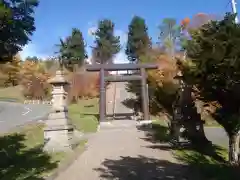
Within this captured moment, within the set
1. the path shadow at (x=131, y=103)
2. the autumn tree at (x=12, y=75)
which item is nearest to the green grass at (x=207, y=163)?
the path shadow at (x=131, y=103)

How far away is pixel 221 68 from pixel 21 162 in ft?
23.2

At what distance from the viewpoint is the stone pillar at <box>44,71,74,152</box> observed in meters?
11.3

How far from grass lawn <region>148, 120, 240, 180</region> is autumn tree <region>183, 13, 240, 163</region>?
38.8 inches

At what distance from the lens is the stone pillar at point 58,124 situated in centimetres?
1134

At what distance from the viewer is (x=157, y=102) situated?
31.7m

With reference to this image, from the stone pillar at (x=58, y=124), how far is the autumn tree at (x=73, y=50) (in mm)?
43469

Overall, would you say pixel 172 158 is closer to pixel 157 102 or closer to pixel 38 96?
pixel 157 102

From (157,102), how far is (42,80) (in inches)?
1113

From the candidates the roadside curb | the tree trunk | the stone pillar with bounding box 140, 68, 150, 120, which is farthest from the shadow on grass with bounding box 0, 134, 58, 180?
the stone pillar with bounding box 140, 68, 150, 120

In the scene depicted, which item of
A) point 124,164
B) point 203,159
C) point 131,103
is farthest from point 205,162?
point 131,103

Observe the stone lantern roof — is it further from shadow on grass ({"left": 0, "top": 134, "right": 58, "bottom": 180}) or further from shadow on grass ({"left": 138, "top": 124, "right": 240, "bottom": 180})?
shadow on grass ({"left": 138, "top": 124, "right": 240, "bottom": 180})

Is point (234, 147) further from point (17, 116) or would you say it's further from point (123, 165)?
point (17, 116)

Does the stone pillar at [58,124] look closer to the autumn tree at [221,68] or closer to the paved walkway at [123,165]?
the paved walkway at [123,165]

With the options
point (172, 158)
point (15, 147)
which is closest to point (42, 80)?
point (15, 147)
